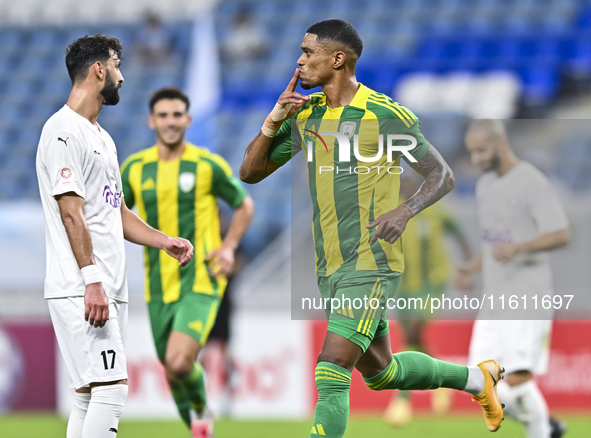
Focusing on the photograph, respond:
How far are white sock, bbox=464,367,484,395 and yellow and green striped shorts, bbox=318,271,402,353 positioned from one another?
0.74m

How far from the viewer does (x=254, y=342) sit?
960 centimetres

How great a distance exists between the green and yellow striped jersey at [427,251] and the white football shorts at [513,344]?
10.8ft

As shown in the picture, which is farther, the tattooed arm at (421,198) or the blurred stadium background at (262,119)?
the blurred stadium background at (262,119)

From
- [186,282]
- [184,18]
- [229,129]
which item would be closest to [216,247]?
[186,282]

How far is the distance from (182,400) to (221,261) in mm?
1048

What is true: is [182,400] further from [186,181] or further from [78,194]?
[78,194]

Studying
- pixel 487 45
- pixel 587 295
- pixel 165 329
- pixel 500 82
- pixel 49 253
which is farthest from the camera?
pixel 487 45

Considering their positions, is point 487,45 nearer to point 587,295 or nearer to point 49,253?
point 587,295

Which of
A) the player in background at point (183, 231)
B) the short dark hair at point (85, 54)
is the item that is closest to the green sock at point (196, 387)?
the player in background at point (183, 231)

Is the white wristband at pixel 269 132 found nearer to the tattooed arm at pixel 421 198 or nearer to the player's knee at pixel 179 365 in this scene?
the tattooed arm at pixel 421 198

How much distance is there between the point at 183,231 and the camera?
628cm

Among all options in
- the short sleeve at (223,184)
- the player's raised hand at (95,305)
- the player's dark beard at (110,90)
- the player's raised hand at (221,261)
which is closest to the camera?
the player's raised hand at (95,305)

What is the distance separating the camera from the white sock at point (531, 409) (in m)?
5.70

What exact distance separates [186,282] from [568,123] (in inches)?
352
